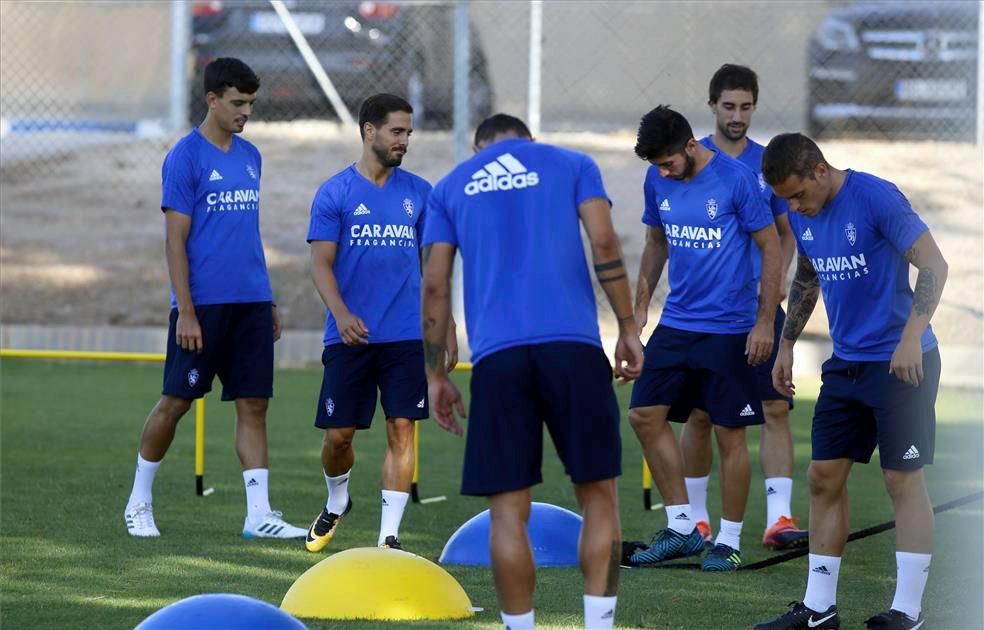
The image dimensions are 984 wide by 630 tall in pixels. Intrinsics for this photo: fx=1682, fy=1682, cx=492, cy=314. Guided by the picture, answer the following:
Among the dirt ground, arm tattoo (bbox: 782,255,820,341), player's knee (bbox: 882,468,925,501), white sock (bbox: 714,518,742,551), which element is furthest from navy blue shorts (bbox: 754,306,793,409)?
the dirt ground

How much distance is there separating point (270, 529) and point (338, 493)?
0.40 meters

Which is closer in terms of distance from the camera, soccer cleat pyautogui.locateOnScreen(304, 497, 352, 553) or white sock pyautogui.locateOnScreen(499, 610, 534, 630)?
white sock pyautogui.locateOnScreen(499, 610, 534, 630)

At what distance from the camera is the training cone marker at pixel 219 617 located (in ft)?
17.9

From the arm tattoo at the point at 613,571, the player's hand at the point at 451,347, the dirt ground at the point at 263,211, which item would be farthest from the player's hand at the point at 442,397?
the dirt ground at the point at 263,211

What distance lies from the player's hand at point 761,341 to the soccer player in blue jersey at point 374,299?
1.65 m

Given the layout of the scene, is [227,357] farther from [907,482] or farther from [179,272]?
[907,482]

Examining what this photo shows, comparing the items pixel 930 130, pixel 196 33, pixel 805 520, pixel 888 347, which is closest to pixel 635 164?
pixel 930 130

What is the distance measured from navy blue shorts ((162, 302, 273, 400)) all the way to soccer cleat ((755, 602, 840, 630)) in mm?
3191

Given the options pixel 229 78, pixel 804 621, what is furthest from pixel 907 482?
pixel 229 78

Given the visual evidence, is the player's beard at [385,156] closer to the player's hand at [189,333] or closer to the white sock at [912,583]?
the player's hand at [189,333]

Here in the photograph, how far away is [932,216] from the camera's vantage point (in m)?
17.4

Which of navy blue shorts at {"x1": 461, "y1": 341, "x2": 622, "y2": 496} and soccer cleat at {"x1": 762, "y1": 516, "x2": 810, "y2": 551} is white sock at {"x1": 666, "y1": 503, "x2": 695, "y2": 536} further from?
navy blue shorts at {"x1": 461, "y1": 341, "x2": 622, "y2": 496}

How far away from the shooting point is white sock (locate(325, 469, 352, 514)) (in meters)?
8.43

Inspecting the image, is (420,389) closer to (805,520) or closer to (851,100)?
(805,520)
